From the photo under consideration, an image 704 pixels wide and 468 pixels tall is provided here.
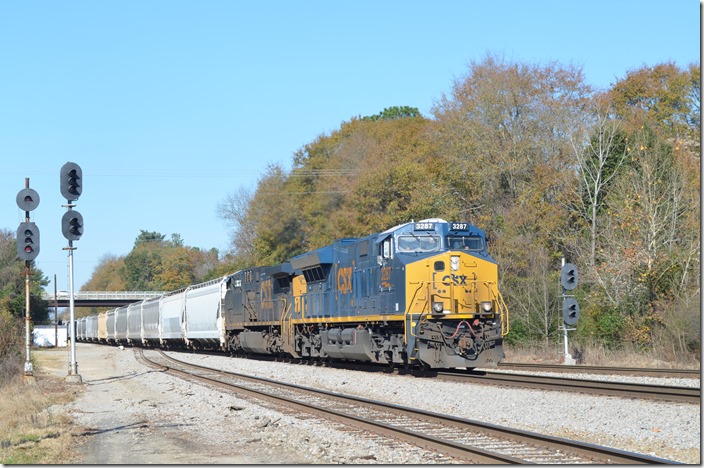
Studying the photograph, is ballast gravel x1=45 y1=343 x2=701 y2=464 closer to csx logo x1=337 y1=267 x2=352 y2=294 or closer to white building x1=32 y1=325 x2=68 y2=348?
csx logo x1=337 y1=267 x2=352 y2=294

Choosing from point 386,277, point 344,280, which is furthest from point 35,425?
point 344,280

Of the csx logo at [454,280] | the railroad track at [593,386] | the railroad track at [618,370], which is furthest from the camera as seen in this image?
the csx logo at [454,280]

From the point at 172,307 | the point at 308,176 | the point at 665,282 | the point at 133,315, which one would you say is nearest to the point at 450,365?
the point at 665,282

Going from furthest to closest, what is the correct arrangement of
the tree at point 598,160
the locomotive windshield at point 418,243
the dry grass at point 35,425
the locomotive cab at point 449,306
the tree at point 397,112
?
the tree at point 397,112, the tree at point 598,160, the locomotive windshield at point 418,243, the locomotive cab at point 449,306, the dry grass at point 35,425

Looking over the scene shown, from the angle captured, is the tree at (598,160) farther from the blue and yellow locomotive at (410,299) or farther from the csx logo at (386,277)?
the csx logo at (386,277)

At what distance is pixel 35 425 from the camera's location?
13.8 meters

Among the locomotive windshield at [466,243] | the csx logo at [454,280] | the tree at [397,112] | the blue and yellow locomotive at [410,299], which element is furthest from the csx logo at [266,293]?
the tree at [397,112]

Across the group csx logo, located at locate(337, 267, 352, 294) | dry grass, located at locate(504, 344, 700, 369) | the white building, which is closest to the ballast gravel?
csx logo, located at locate(337, 267, 352, 294)

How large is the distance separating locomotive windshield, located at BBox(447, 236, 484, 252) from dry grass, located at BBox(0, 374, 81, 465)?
9853mm

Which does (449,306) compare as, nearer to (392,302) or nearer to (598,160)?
(392,302)

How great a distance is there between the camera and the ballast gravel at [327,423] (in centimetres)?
1048

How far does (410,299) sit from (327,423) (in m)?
7.83

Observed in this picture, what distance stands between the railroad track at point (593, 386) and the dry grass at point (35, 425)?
357 inches

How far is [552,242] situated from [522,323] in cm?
935
